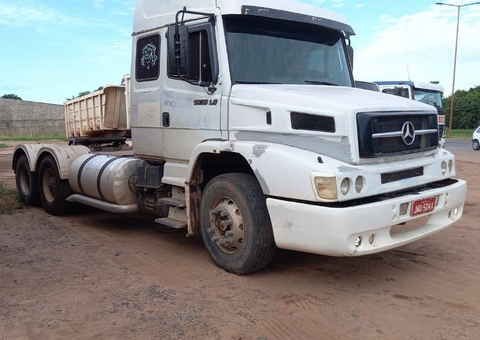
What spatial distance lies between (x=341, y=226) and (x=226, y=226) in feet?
4.60

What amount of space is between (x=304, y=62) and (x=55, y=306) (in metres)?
3.61

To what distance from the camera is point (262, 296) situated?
15.2 ft

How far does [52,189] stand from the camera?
8.41m

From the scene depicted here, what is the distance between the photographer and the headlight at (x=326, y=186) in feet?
13.8

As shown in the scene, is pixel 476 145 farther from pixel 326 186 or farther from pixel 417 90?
pixel 326 186

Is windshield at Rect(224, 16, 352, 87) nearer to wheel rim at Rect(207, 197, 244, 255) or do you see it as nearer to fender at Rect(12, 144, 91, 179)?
wheel rim at Rect(207, 197, 244, 255)

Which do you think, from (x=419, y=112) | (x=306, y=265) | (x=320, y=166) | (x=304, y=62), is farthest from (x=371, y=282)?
(x=304, y=62)

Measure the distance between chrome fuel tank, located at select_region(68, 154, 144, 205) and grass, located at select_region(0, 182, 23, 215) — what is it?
1939mm

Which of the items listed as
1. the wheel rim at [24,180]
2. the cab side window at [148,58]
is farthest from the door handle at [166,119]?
the wheel rim at [24,180]

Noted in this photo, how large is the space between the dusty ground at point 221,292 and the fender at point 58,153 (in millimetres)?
1481

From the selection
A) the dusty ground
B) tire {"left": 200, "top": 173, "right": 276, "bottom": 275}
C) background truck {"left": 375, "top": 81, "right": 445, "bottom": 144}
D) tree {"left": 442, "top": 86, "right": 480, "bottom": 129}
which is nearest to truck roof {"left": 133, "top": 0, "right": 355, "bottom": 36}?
tire {"left": 200, "top": 173, "right": 276, "bottom": 275}

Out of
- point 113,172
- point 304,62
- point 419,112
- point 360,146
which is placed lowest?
point 113,172

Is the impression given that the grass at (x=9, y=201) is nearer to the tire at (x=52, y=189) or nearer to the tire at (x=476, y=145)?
the tire at (x=52, y=189)

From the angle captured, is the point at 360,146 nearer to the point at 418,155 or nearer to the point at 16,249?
the point at 418,155
